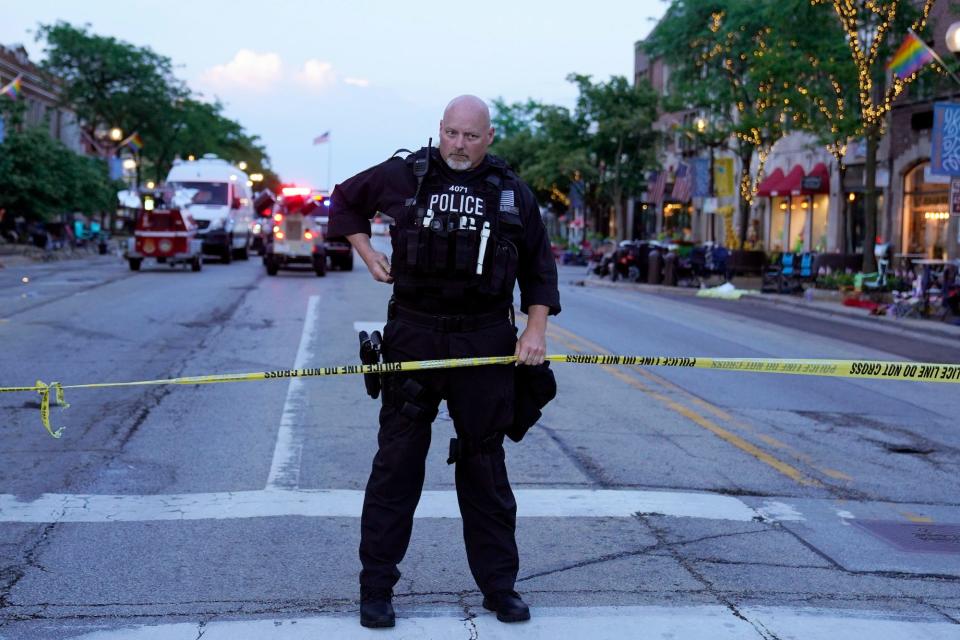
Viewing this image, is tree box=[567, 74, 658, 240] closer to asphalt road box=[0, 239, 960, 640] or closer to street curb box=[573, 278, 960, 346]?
street curb box=[573, 278, 960, 346]

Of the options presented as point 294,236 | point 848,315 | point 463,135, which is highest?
point 463,135

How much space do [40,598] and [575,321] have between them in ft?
50.5

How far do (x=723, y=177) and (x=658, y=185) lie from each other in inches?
523

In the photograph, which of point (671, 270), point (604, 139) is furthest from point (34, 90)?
point (671, 270)

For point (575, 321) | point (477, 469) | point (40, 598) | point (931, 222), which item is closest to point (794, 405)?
point (477, 469)

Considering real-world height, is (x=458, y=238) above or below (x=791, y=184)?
below

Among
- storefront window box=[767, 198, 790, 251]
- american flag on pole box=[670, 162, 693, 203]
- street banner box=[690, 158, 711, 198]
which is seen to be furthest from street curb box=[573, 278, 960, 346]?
american flag on pole box=[670, 162, 693, 203]

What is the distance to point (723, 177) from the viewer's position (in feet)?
156

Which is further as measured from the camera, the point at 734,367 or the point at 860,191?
the point at 860,191

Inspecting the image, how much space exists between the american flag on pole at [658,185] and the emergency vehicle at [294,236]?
30743 mm

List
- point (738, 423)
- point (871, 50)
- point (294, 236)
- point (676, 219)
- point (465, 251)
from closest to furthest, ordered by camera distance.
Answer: point (465, 251)
point (738, 423)
point (871, 50)
point (294, 236)
point (676, 219)

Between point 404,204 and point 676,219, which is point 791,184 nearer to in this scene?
point 676,219

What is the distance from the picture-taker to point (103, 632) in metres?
4.46

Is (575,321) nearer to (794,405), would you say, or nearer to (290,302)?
(290,302)
